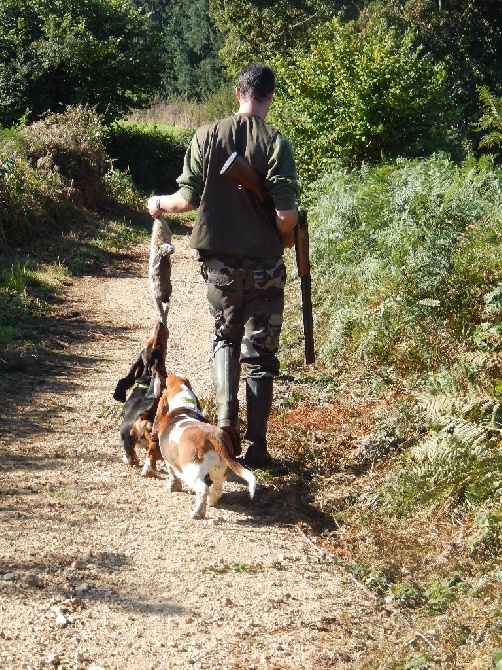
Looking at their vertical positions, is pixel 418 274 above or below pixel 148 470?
above

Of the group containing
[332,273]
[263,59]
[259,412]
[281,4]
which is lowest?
[259,412]

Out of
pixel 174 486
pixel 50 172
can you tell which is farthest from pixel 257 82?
pixel 50 172

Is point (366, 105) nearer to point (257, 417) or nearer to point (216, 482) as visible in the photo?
point (257, 417)

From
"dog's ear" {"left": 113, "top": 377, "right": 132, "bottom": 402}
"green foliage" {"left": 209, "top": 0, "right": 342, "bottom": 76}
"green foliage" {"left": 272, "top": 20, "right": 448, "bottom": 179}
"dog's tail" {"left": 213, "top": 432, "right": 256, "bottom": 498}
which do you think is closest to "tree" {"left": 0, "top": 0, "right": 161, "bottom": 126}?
"green foliage" {"left": 209, "top": 0, "right": 342, "bottom": 76}

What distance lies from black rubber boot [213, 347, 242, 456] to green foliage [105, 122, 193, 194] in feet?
63.7

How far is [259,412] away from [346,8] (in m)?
30.8

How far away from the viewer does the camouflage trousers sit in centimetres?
536

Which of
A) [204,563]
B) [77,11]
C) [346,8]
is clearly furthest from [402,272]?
[346,8]

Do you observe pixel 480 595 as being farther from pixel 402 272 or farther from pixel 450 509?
pixel 402 272

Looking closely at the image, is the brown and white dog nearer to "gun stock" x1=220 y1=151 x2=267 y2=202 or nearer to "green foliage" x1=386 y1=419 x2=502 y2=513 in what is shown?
"green foliage" x1=386 y1=419 x2=502 y2=513

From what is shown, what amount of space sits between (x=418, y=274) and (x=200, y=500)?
286 centimetres

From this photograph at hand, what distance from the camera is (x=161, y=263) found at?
595 centimetres

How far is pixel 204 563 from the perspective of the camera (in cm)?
436

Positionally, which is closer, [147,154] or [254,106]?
[254,106]
